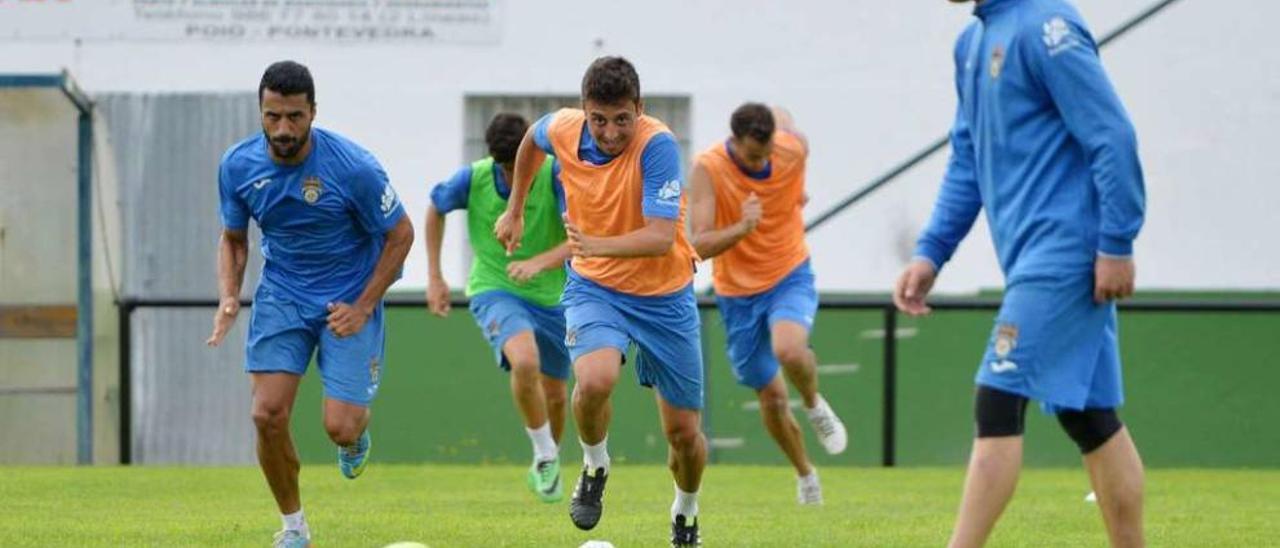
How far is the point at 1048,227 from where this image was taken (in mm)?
6262

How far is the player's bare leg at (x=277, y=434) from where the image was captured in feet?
28.9

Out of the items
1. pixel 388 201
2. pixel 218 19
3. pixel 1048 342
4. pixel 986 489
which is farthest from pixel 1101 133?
pixel 218 19

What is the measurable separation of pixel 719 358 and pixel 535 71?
377 centimetres

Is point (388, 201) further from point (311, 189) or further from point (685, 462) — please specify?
point (685, 462)

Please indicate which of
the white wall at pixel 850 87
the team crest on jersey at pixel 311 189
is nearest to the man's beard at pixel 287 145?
the team crest on jersey at pixel 311 189

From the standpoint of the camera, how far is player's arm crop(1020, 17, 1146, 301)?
240 inches

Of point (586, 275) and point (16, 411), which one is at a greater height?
point (586, 275)

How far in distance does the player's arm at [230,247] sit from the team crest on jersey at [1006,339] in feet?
11.9

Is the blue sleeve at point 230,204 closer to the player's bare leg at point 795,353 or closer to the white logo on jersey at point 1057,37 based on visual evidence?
the white logo on jersey at point 1057,37

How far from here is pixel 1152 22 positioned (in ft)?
65.9

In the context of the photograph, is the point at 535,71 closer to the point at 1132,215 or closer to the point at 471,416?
the point at 471,416

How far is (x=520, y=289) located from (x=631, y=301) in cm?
363

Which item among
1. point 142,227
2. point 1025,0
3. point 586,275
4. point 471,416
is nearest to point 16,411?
point 142,227

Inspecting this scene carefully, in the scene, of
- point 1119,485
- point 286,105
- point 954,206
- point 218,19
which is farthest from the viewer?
point 218,19
